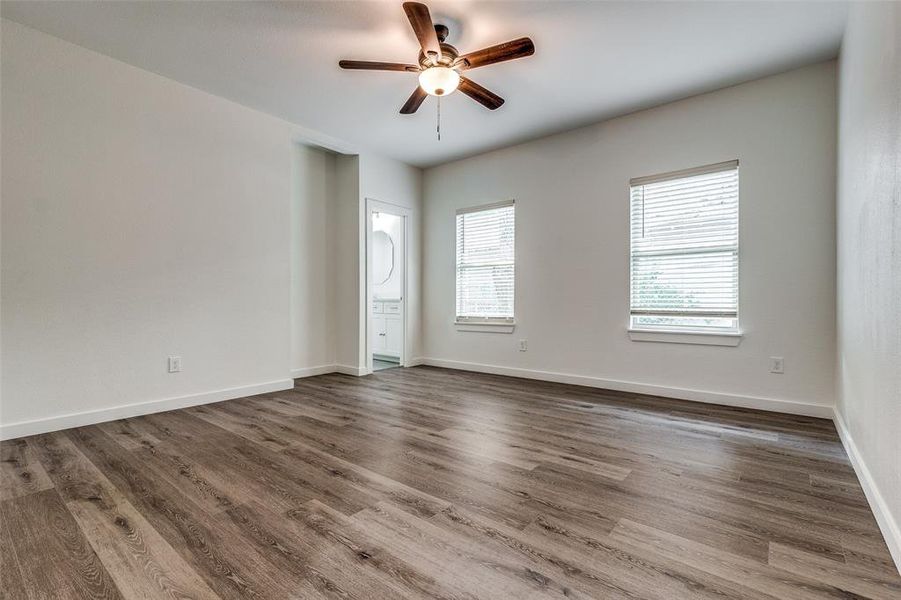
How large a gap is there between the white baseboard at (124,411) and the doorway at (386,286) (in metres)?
1.52

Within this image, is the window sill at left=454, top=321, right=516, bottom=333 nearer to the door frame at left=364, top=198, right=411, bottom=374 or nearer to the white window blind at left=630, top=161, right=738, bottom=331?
the door frame at left=364, top=198, right=411, bottom=374

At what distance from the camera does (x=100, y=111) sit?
3.09 m

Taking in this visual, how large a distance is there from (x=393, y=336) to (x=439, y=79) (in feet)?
13.2

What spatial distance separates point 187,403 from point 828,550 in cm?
409

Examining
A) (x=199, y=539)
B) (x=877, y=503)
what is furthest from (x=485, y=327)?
(x=199, y=539)

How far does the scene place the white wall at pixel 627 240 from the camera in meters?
3.19

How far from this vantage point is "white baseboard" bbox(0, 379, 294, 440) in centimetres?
274

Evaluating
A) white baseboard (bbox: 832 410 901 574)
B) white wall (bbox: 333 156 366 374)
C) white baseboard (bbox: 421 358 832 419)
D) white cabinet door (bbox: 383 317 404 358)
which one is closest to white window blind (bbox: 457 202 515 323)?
white baseboard (bbox: 421 358 832 419)

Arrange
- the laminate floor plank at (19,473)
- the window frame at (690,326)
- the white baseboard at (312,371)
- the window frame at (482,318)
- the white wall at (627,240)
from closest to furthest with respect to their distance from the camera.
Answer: the laminate floor plank at (19,473), the white wall at (627,240), the window frame at (690,326), the white baseboard at (312,371), the window frame at (482,318)

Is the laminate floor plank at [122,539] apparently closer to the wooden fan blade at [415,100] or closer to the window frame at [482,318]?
the wooden fan blade at [415,100]

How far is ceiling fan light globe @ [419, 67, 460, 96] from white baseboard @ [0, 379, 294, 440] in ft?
10.1

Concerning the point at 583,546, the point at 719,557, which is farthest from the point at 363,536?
the point at 719,557

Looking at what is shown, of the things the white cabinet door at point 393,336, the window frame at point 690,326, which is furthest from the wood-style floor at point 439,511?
the white cabinet door at point 393,336

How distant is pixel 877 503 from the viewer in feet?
5.54
